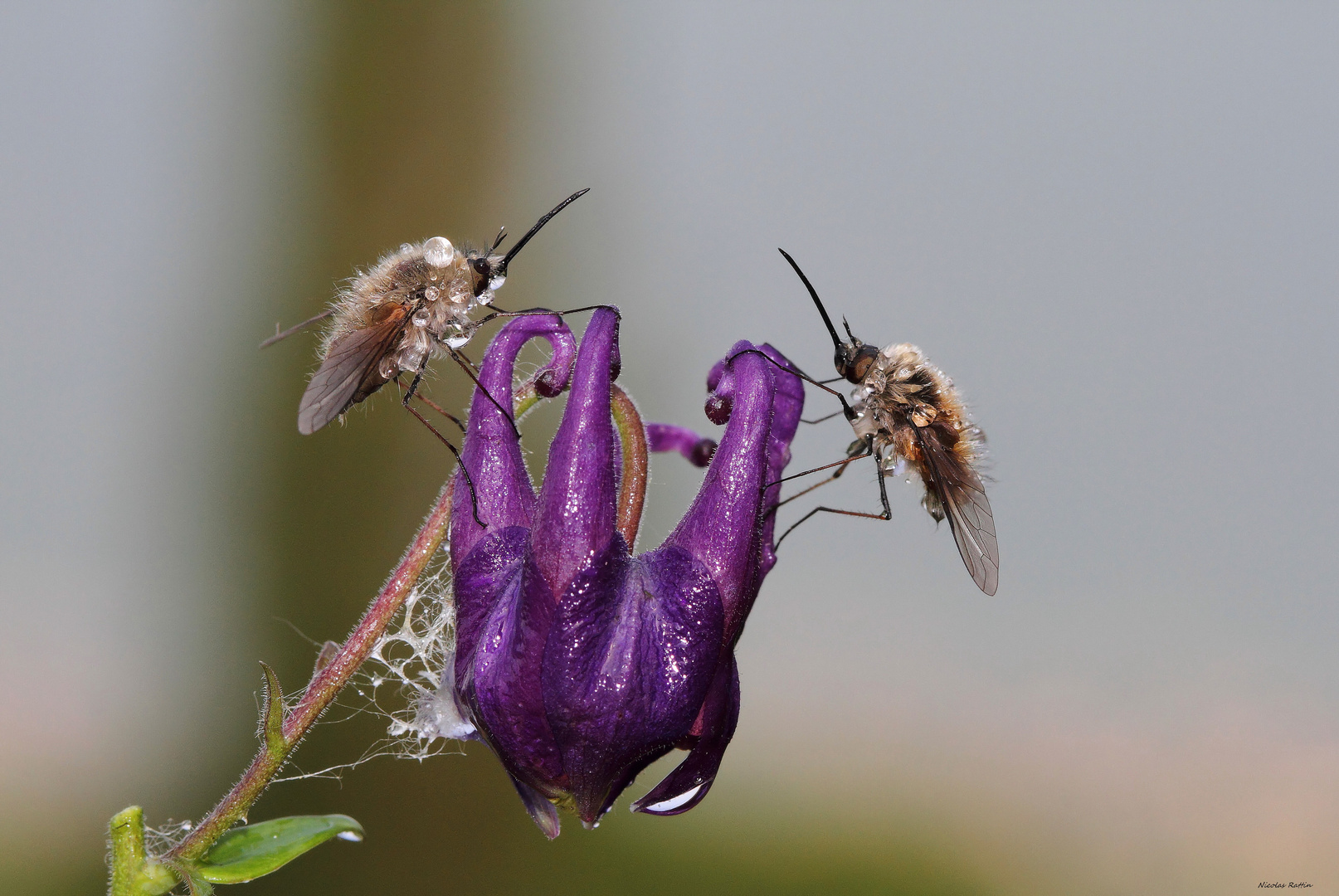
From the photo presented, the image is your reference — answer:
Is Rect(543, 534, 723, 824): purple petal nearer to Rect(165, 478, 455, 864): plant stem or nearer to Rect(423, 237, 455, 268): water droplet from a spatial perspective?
Rect(165, 478, 455, 864): plant stem

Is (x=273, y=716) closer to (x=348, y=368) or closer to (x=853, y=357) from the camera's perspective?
(x=348, y=368)

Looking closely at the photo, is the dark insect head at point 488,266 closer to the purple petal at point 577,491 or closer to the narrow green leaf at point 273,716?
the purple petal at point 577,491

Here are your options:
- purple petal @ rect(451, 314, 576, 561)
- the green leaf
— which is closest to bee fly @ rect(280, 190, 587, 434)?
purple petal @ rect(451, 314, 576, 561)

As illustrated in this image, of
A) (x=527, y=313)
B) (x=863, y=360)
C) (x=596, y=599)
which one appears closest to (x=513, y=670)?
(x=596, y=599)

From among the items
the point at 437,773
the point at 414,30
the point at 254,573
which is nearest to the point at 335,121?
the point at 414,30

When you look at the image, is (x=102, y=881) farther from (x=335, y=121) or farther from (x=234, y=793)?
(x=234, y=793)

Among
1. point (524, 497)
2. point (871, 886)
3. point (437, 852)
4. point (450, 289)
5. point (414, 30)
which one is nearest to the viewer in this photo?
point (524, 497)
